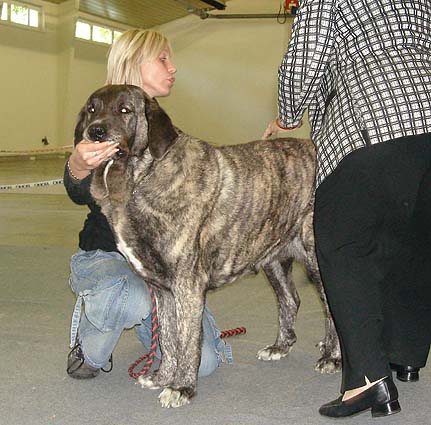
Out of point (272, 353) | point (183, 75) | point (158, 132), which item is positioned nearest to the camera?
point (158, 132)

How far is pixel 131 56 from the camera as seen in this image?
3148 mm

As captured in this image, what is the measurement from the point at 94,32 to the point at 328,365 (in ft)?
61.6

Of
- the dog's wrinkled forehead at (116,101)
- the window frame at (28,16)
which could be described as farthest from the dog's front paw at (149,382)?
the window frame at (28,16)

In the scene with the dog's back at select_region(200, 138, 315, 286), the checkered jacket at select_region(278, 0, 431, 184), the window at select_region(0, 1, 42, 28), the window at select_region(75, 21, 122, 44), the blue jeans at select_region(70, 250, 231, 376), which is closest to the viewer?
the checkered jacket at select_region(278, 0, 431, 184)

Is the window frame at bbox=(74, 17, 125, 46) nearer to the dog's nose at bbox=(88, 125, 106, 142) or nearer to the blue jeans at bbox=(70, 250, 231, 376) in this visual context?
the blue jeans at bbox=(70, 250, 231, 376)

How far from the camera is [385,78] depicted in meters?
2.27

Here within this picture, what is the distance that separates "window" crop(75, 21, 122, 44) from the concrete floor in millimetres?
15916

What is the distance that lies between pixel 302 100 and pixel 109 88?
2.61 feet

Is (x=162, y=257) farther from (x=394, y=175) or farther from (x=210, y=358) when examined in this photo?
(x=394, y=175)

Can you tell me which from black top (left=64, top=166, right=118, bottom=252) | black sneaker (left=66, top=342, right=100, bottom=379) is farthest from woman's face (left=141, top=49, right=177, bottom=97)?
black sneaker (left=66, top=342, right=100, bottom=379)

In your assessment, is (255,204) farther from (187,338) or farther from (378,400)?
(378,400)

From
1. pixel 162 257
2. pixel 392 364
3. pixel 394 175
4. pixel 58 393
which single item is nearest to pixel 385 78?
pixel 394 175

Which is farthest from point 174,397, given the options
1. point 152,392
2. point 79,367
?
point 79,367

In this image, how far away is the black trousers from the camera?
7.53ft
